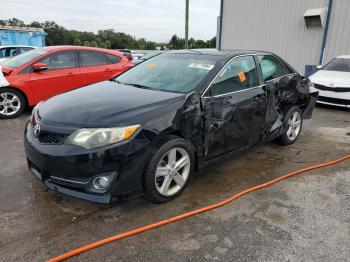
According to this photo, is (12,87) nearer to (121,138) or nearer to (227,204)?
(121,138)

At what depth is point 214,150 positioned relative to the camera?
3.31 meters

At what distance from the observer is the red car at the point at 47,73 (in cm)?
611

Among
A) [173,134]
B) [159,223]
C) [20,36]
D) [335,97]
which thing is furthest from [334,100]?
[20,36]

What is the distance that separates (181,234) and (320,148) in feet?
10.4

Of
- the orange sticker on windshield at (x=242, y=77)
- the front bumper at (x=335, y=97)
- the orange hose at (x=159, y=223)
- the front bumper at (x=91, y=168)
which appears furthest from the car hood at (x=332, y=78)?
the front bumper at (x=91, y=168)

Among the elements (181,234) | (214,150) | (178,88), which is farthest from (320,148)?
(181,234)

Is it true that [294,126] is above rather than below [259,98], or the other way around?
below

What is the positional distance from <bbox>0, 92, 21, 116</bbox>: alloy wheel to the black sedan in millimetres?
3289

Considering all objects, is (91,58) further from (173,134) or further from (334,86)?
(334,86)

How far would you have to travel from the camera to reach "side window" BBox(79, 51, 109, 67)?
22.9 feet

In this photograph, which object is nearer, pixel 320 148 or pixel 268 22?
pixel 320 148

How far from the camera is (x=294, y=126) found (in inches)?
190

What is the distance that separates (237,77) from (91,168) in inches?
79.9

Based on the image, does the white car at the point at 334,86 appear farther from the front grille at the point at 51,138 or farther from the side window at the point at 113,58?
the front grille at the point at 51,138
